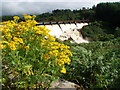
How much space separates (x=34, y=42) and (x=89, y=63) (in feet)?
3.10

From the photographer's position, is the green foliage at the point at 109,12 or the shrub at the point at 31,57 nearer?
the shrub at the point at 31,57

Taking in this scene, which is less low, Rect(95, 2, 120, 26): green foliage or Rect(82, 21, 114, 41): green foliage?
Rect(95, 2, 120, 26): green foliage

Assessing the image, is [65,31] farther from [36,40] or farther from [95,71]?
[36,40]

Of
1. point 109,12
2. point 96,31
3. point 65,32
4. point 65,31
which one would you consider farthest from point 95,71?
point 109,12

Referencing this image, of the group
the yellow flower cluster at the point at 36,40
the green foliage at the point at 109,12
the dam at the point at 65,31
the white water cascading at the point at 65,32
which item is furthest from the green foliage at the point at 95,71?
the green foliage at the point at 109,12

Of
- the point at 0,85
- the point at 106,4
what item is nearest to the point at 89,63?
the point at 0,85

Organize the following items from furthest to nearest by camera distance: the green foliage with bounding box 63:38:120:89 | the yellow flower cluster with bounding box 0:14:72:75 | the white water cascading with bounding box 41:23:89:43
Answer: the white water cascading with bounding box 41:23:89:43, the green foliage with bounding box 63:38:120:89, the yellow flower cluster with bounding box 0:14:72:75

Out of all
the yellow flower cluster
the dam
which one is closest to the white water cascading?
the dam

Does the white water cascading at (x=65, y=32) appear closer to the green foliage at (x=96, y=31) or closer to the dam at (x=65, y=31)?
the dam at (x=65, y=31)

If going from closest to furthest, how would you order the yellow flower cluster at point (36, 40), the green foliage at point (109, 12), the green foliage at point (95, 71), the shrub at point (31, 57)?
the shrub at point (31, 57), the yellow flower cluster at point (36, 40), the green foliage at point (95, 71), the green foliage at point (109, 12)

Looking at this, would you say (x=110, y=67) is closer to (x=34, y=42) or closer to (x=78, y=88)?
(x=78, y=88)

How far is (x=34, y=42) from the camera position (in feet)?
7.94

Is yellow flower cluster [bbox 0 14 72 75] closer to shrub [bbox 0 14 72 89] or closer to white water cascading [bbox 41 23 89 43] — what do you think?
shrub [bbox 0 14 72 89]

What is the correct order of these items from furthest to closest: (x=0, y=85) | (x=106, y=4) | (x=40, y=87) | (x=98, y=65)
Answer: (x=106, y=4) < (x=98, y=65) < (x=40, y=87) < (x=0, y=85)
